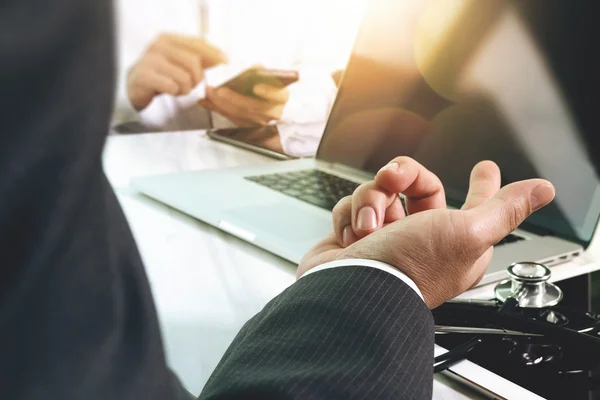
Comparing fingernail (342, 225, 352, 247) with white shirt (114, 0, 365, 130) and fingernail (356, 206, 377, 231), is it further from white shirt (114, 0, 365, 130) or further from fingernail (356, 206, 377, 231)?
white shirt (114, 0, 365, 130)

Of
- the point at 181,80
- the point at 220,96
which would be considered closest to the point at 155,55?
the point at 181,80

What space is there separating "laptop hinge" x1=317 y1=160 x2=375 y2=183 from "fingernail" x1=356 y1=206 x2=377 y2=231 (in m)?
0.32

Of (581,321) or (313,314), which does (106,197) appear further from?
(581,321)

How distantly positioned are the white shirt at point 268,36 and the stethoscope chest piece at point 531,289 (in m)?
0.65

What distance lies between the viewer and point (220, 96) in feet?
4.16

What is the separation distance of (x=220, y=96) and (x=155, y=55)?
0.79 feet

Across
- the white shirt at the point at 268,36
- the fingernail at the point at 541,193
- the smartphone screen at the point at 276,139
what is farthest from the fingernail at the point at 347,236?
the white shirt at the point at 268,36

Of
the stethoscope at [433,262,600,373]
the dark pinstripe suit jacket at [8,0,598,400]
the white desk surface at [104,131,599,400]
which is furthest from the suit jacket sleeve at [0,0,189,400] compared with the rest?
the stethoscope at [433,262,600,373]

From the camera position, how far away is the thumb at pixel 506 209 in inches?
13.9

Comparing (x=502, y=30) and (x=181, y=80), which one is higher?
(x=502, y=30)

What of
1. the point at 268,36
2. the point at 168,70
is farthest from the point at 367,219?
the point at 268,36

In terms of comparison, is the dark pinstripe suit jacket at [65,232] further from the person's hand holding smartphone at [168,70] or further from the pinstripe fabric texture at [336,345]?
the person's hand holding smartphone at [168,70]

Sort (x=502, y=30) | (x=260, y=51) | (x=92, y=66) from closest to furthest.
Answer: (x=92, y=66), (x=502, y=30), (x=260, y=51)

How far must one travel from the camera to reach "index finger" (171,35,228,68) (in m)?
1.12
